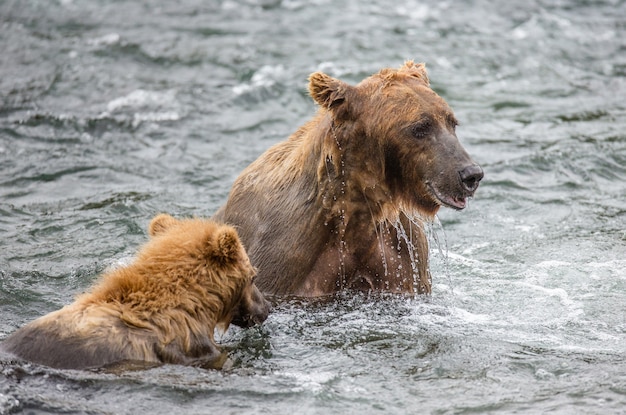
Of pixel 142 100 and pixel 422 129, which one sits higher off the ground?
pixel 422 129

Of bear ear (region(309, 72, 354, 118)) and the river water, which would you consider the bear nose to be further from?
bear ear (region(309, 72, 354, 118))

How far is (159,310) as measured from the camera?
261 inches

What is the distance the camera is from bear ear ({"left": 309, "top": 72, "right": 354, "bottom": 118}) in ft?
24.7

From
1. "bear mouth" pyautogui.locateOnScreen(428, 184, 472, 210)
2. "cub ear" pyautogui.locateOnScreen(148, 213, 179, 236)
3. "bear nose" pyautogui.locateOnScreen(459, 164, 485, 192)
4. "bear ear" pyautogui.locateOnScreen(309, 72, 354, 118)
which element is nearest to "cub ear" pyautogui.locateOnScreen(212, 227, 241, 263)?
"cub ear" pyautogui.locateOnScreen(148, 213, 179, 236)

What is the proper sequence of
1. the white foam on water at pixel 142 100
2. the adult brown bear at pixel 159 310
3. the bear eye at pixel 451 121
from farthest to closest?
the white foam on water at pixel 142 100, the bear eye at pixel 451 121, the adult brown bear at pixel 159 310

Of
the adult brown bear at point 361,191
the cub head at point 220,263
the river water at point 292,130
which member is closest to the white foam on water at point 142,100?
the river water at point 292,130

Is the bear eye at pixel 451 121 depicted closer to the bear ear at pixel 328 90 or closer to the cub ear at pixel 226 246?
the bear ear at pixel 328 90

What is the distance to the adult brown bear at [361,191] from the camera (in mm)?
7523

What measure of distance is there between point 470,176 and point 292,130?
635cm

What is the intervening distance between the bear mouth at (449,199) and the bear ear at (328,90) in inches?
35.8

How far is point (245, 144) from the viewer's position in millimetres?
12953

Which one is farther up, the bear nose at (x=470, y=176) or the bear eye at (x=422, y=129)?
the bear eye at (x=422, y=129)

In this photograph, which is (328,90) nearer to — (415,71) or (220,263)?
(415,71)

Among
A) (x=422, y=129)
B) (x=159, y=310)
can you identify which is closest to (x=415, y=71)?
(x=422, y=129)
